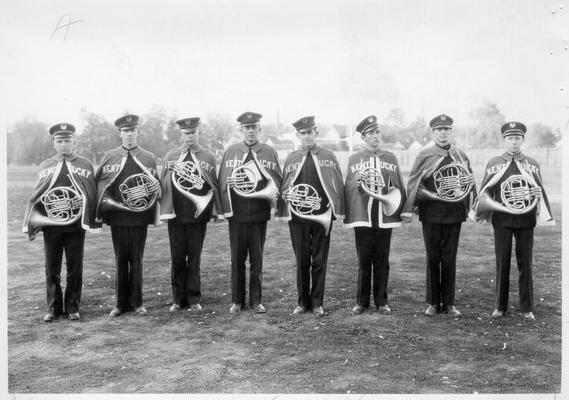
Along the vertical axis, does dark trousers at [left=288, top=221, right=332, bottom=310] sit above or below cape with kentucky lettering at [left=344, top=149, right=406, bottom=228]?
below

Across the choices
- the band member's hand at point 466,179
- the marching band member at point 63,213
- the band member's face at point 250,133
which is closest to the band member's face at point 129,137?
the marching band member at point 63,213

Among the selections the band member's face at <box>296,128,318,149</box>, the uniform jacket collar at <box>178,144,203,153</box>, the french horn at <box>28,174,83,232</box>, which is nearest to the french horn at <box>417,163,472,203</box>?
the band member's face at <box>296,128,318,149</box>

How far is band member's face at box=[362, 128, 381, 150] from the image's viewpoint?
6773 millimetres

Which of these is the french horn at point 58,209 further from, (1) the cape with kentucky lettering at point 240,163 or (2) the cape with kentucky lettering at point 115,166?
(1) the cape with kentucky lettering at point 240,163

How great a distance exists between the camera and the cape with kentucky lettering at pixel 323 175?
6.73 metres

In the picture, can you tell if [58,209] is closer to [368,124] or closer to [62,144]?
[62,144]

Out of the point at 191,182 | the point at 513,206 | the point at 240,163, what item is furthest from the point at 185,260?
the point at 513,206

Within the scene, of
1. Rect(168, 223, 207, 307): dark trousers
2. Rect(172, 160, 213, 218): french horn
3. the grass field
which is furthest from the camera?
Rect(168, 223, 207, 307): dark trousers

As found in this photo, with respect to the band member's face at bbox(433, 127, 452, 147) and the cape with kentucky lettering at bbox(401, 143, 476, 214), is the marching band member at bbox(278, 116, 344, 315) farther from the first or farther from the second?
the band member's face at bbox(433, 127, 452, 147)

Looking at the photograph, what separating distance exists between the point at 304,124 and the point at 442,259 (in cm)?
247

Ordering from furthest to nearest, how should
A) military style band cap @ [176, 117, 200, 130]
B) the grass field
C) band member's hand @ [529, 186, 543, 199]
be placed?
1. military style band cap @ [176, 117, 200, 130]
2. band member's hand @ [529, 186, 543, 199]
3. the grass field

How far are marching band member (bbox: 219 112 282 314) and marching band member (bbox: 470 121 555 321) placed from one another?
265 centimetres

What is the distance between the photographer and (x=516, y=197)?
643 centimetres

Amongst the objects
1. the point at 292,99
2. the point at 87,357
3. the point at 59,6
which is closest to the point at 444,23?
the point at 292,99
